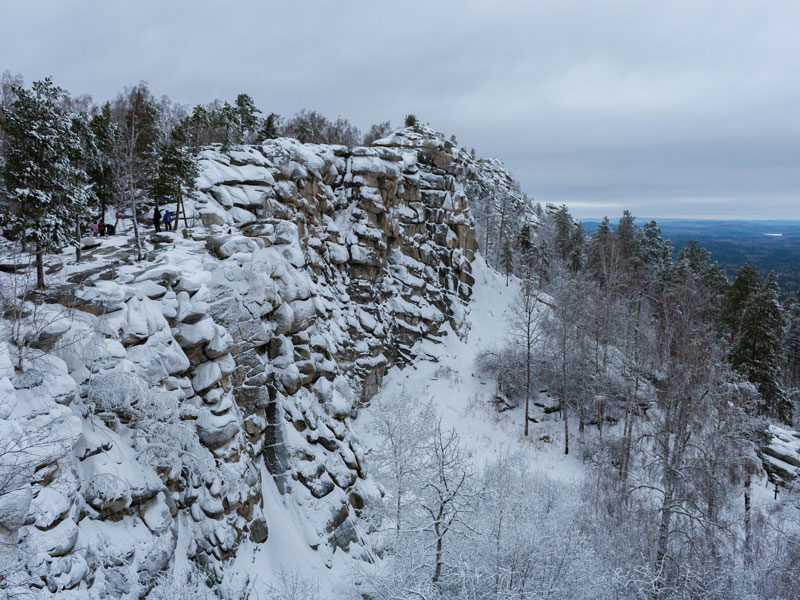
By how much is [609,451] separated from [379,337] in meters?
16.9

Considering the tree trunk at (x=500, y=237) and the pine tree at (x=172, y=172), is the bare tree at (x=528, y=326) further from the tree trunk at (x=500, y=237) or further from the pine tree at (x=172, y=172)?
the tree trunk at (x=500, y=237)

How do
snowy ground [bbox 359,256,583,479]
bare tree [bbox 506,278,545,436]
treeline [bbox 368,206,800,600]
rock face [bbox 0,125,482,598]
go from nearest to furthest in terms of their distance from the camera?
1. rock face [bbox 0,125,482,598]
2. treeline [bbox 368,206,800,600]
3. snowy ground [bbox 359,256,583,479]
4. bare tree [bbox 506,278,545,436]

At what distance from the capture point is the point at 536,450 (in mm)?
25312

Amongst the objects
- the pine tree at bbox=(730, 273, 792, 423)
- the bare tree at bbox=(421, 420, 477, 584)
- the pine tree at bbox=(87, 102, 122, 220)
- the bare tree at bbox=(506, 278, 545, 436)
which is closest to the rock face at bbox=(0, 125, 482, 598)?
the pine tree at bbox=(87, 102, 122, 220)

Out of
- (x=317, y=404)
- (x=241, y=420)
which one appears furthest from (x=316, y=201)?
(x=241, y=420)

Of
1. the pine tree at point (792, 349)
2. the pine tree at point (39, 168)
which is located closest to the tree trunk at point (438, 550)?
the pine tree at point (39, 168)

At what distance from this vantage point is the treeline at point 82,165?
41.4 ft

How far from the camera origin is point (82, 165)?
74.4 feet

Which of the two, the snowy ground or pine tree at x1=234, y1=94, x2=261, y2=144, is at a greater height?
pine tree at x1=234, y1=94, x2=261, y2=144

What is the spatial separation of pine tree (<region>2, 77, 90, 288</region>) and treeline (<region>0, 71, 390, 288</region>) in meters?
0.02

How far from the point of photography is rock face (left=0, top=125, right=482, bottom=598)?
840 cm

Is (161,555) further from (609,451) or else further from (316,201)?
(316,201)

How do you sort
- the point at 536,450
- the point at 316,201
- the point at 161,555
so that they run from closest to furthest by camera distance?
the point at 161,555 → the point at 536,450 → the point at 316,201

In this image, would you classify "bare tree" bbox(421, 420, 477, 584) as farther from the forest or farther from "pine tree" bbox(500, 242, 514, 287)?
"pine tree" bbox(500, 242, 514, 287)
